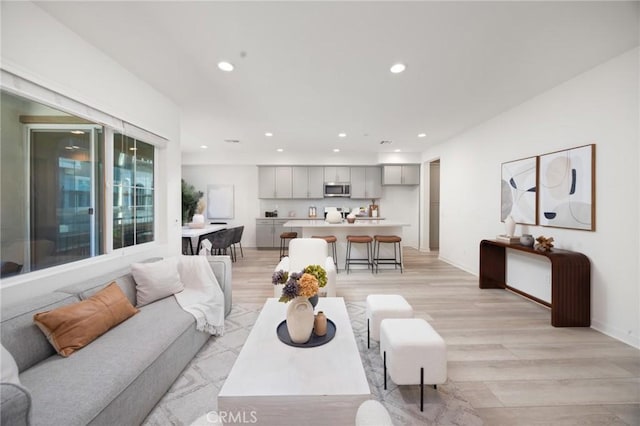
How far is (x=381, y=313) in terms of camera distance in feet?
7.11

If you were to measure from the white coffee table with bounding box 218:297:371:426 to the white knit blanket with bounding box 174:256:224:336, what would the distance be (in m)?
0.91

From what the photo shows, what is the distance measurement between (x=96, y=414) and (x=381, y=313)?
74.1 inches

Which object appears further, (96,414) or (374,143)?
(374,143)

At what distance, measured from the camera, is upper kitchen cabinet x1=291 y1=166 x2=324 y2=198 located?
7186mm

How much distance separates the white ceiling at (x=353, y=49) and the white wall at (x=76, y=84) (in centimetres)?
13

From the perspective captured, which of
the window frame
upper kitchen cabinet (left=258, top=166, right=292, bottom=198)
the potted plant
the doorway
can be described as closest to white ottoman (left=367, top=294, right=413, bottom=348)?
the window frame

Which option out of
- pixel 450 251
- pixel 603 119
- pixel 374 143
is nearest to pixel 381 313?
pixel 603 119

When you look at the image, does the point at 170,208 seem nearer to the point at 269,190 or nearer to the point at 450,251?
the point at 269,190

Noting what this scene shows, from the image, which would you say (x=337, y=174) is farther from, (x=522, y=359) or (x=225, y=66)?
(x=522, y=359)

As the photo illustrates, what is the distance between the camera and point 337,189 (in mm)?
7219

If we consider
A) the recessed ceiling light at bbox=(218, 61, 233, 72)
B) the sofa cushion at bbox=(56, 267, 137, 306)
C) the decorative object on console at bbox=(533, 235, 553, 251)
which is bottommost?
the sofa cushion at bbox=(56, 267, 137, 306)

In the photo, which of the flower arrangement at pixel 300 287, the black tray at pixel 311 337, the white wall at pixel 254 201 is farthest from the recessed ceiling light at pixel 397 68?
the white wall at pixel 254 201

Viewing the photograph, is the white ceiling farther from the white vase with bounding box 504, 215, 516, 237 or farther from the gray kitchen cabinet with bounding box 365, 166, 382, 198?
the gray kitchen cabinet with bounding box 365, 166, 382, 198

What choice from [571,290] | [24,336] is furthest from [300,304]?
[571,290]
